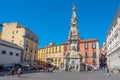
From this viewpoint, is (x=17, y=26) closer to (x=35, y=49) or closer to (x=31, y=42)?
(x=31, y=42)

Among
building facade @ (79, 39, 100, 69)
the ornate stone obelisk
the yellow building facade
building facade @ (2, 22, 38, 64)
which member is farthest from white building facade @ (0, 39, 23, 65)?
building facade @ (79, 39, 100, 69)

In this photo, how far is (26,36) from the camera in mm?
65750

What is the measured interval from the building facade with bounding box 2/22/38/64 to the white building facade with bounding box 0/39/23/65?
4.26 metres

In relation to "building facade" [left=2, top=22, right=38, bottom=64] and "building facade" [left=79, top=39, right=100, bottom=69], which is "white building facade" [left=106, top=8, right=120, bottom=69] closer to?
"building facade" [left=79, top=39, right=100, bottom=69]

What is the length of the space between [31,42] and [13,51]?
16.1 m

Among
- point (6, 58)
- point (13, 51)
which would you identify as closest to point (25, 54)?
point (13, 51)

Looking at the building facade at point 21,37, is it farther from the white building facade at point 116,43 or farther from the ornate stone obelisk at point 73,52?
the white building facade at point 116,43

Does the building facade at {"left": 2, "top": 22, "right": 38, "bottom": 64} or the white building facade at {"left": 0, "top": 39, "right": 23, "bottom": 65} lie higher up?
the building facade at {"left": 2, "top": 22, "right": 38, "bottom": 64}

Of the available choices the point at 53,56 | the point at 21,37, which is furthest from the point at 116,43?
the point at 53,56

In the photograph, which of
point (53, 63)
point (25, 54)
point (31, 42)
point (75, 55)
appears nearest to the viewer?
point (75, 55)

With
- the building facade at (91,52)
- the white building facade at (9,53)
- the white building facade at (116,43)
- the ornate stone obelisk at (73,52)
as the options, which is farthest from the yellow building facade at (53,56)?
the ornate stone obelisk at (73,52)

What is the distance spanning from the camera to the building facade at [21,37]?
211ft

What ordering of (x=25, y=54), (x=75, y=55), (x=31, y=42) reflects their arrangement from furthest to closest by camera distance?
(x=31, y=42), (x=25, y=54), (x=75, y=55)

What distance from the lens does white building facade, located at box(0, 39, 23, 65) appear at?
160 feet
